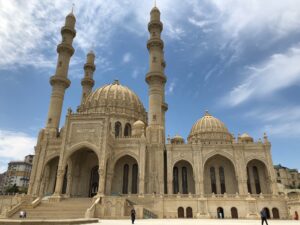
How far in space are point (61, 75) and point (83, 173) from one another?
15874 millimetres

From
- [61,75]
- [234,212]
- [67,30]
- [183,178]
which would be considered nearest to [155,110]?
[183,178]

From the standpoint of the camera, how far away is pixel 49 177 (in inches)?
1460

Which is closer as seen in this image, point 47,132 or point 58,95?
point 47,132

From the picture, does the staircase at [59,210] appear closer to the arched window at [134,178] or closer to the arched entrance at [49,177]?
the arched entrance at [49,177]

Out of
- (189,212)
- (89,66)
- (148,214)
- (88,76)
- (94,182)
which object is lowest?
(148,214)

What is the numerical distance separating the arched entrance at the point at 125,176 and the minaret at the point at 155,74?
6.15 meters

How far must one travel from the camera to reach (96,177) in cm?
3741

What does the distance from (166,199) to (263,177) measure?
15247 mm

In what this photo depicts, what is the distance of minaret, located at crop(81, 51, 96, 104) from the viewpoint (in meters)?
51.2

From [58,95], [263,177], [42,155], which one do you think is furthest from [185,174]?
[58,95]

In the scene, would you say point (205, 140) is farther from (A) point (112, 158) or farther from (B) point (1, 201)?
(B) point (1, 201)

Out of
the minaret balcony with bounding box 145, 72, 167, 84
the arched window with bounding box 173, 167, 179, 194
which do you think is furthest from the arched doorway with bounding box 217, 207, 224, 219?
the minaret balcony with bounding box 145, 72, 167, 84

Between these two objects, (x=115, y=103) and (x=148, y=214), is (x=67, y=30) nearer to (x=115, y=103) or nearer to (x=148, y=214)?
(x=115, y=103)

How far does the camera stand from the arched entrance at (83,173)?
34906mm
